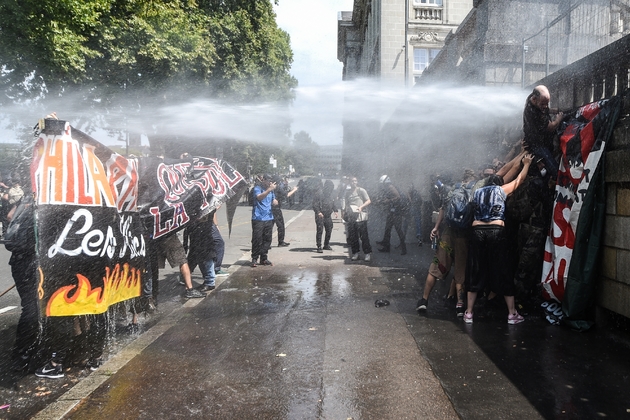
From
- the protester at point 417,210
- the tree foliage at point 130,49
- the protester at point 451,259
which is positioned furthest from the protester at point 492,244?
the tree foliage at point 130,49

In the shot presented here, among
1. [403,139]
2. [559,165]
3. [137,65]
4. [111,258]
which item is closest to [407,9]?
[403,139]

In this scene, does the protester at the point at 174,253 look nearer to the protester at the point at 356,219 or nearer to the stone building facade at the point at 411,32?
the protester at the point at 356,219

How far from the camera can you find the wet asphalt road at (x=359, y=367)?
3.42 meters

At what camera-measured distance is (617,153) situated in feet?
14.6

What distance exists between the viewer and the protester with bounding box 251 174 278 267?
9.38 m

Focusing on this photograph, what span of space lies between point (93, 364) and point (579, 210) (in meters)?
4.49

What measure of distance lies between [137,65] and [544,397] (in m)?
14.7

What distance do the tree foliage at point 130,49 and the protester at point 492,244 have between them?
9.47 metres

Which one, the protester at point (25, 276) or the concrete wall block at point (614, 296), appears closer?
the protester at point (25, 276)

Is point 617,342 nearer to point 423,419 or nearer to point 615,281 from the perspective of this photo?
point 615,281

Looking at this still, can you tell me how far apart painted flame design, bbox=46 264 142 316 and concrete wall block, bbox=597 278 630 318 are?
4312 millimetres

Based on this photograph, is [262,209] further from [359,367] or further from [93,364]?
[359,367]

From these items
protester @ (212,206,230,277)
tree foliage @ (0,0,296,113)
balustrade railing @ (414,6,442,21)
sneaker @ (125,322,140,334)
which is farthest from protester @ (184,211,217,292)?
balustrade railing @ (414,6,442,21)

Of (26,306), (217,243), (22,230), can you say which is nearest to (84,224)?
(22,230)
